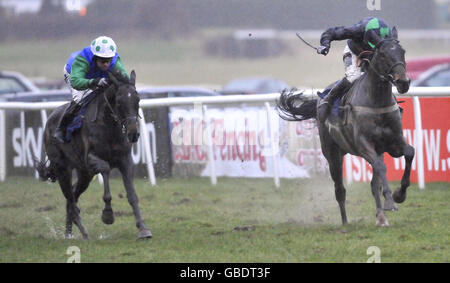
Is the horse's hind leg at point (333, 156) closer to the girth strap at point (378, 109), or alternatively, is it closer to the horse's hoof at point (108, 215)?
the girth strap at point (378, 109)

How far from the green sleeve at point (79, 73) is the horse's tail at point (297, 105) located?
7.81 ft

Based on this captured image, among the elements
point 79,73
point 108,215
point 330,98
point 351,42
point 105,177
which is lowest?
point 108,215

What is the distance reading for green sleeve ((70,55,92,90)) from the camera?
7723 millimetres

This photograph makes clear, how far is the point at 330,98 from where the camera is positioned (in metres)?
8.35

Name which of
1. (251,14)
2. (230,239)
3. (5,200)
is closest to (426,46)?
(251,14)

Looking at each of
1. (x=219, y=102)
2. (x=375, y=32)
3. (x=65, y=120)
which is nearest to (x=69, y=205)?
(x=65, y=120)

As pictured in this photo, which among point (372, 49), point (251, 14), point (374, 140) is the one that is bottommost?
point (374, 140)

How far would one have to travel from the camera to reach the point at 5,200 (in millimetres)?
10719

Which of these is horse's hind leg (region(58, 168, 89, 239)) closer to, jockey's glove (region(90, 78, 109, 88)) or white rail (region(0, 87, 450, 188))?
jockey's glove (region(90, 78, 109, 88))

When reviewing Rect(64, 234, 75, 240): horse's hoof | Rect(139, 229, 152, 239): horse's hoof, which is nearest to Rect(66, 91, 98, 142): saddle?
Rect(64, 234, 75, 240): horse's hoof

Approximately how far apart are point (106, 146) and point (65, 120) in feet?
2.38

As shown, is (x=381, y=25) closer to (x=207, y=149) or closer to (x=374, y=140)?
(x=374, y=140)

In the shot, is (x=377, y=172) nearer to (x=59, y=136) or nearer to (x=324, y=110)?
(x=324, y=110)

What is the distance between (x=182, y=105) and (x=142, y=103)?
55 cm
